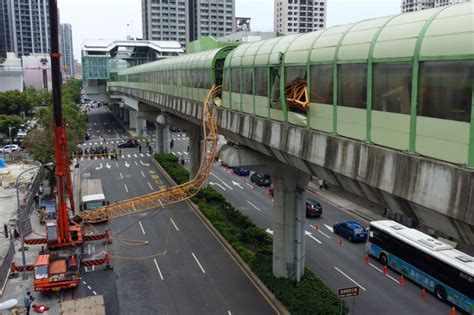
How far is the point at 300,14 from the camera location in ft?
546

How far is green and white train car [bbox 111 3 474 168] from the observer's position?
362 inches

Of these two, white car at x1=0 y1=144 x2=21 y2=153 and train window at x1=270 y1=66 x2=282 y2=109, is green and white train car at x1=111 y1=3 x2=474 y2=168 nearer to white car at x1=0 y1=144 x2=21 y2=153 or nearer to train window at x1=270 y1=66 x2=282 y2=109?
train window at x1=270 y1=66 x2=282 y2=109

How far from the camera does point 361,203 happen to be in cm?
→ 4122

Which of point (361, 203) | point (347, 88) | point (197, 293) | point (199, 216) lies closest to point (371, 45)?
point (347, 88)

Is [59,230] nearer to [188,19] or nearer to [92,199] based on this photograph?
[92,199]

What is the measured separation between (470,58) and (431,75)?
1115 millimetres

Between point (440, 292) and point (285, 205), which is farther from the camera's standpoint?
point (285, 205)

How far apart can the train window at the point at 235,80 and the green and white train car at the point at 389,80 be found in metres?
2.74

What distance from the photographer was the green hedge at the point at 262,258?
828 inches

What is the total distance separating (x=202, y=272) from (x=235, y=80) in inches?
451

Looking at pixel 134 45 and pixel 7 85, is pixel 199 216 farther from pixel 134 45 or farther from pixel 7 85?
pixel 7 85

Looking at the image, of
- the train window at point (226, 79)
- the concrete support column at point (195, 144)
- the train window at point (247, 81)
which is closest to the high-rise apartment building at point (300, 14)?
the concrete support column at point (195, 144)

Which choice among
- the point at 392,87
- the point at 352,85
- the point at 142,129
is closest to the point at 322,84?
the point at 352,85

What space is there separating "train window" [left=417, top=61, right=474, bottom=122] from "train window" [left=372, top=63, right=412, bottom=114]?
1.42 feet
